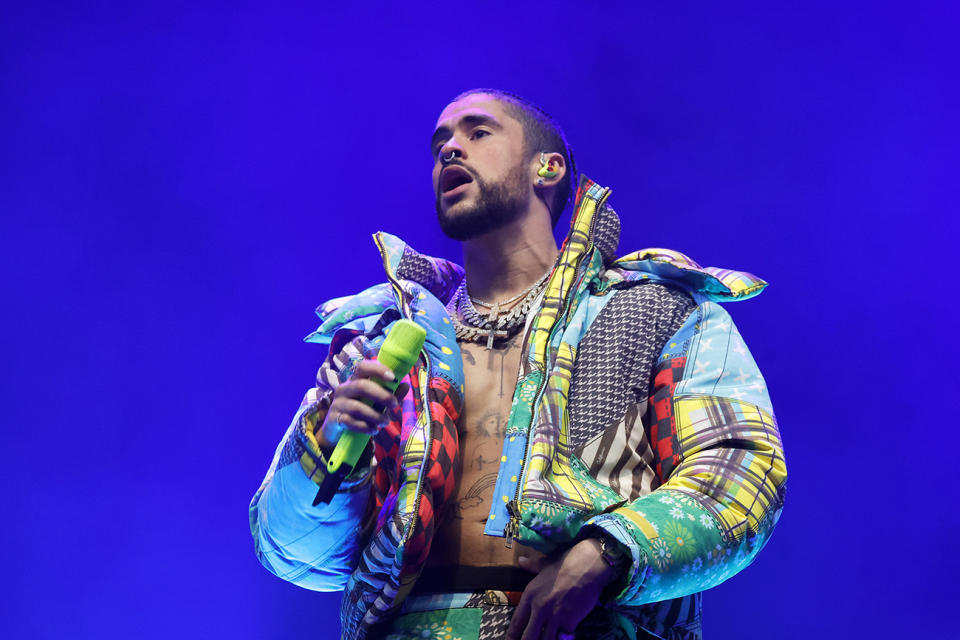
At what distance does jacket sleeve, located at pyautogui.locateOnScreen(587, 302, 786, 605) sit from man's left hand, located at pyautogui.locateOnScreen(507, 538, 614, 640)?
0.11ft

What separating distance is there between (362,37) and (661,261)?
127 cm

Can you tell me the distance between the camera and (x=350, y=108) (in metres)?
2.25

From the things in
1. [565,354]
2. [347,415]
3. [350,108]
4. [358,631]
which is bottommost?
[358,631]

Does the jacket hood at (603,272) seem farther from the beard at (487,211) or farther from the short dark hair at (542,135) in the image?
the short dark hair at (542,135)

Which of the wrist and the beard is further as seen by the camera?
the beard

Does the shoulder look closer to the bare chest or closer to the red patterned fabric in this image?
the red patterned fabric

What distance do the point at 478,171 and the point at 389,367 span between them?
82 centimetres

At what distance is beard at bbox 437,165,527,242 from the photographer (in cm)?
174

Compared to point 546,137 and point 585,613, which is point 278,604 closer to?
point 585,613

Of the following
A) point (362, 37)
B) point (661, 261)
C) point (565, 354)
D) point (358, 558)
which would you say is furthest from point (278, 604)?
point (362, 37)

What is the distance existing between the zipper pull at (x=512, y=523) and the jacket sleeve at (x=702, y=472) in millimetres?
109

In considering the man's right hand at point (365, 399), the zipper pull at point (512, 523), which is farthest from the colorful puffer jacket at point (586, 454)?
the man's right hand at point (365, 399)

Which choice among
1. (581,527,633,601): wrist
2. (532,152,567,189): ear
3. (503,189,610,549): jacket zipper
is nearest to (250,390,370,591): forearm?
(503,189,610,549): jacket zipper

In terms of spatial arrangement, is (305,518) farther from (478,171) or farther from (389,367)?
(478,171)
